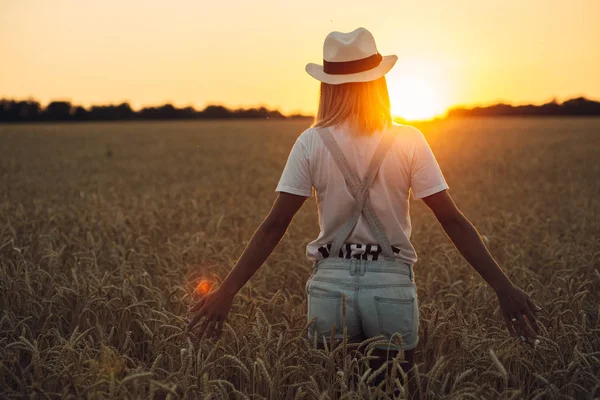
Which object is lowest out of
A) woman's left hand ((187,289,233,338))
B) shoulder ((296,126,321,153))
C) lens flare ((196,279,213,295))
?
lens flare ((196,279,213,295))

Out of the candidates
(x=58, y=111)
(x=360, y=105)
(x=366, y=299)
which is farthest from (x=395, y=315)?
(x=58, y=111)

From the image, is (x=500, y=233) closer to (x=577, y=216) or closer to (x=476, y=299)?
(x=577, y=216)


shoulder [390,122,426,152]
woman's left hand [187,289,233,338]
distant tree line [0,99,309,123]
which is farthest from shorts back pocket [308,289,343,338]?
distant tree line [0,99,309,123]

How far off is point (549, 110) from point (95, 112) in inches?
2029

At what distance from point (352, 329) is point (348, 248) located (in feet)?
1.16

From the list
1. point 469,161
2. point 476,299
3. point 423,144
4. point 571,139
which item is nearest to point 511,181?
point 469,161

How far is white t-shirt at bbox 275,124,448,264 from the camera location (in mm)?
2529

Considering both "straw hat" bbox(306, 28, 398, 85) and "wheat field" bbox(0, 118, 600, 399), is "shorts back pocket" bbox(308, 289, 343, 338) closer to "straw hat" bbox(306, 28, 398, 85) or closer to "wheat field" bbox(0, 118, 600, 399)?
"wheat field" bbox(0, 118, 600, 399)

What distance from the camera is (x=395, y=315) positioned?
2.53 m

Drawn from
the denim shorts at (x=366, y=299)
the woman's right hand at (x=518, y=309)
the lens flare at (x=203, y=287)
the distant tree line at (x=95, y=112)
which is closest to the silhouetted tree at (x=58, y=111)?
the distant tree line at (x=95, y=112)

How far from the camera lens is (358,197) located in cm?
254

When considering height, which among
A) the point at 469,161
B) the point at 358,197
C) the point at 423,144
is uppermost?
the point at 423,144

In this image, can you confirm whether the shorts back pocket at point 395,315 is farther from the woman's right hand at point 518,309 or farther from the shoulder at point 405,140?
the shoulder at point 405,140

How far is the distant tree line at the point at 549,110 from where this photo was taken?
6675 cm
